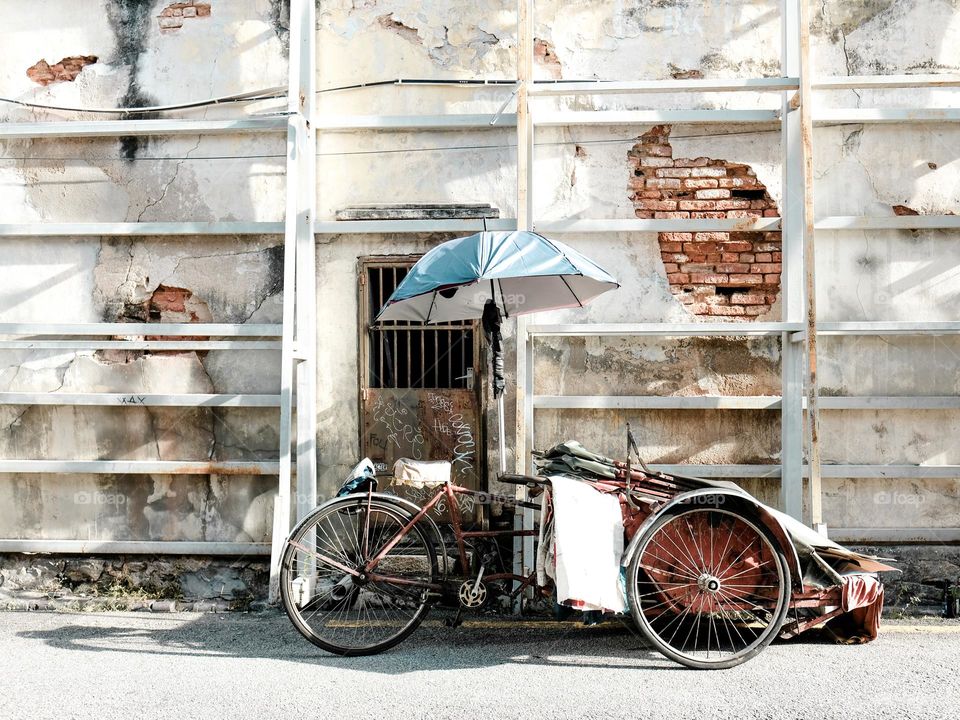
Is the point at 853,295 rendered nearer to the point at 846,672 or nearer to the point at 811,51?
the point at 811,51

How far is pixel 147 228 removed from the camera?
5996 millimetres

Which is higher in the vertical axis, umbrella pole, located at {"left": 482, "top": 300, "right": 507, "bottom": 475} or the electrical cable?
the electrical cable

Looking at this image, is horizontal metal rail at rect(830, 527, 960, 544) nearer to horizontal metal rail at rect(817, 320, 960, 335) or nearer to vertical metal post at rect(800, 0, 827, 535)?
vertical metal post at rect(800, 0, 827, 535)

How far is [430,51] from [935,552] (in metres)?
5.20

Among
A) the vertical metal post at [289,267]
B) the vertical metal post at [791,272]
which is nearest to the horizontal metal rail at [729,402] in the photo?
the vertical metal post at [791,272]

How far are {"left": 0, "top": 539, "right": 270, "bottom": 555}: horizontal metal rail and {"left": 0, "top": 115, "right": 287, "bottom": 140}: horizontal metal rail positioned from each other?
3.04 meters

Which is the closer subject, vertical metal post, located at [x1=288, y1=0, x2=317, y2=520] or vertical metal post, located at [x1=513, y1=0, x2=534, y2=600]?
vertical metal post, located at [x1=513, y1=0, x2=534, y2=600]

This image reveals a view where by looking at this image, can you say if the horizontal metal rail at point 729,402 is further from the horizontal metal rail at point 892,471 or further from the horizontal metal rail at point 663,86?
the horizontal metal rail at point 663,86

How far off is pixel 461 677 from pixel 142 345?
3.42 meters

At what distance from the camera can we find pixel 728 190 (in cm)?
604

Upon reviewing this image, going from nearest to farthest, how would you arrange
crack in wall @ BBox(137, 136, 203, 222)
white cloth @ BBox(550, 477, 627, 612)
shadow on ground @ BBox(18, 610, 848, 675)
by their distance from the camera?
white cloth @ BBox(550, 477, 627, 612) < shadow on ground @ BBox(18, 610, 848, 675) < crack in wall @ BBox(137, 136, 203, 222)

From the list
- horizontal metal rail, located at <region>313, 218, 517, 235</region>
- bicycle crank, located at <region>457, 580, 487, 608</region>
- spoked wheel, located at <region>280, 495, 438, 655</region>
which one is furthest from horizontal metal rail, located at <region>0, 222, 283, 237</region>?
bicycle crank, located at <region>457, 580, 487, 608</region>

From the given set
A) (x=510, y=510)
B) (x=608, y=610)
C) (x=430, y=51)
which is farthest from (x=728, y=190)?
(x=608, y=610)

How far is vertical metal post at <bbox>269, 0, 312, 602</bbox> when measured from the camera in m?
5.51
